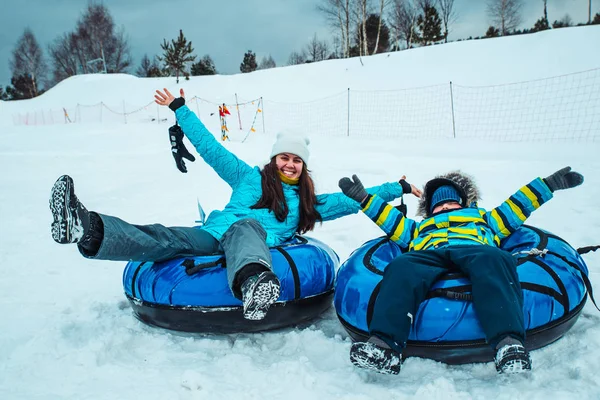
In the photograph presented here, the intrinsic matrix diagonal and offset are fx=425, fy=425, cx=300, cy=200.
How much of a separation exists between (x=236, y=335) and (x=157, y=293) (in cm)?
48

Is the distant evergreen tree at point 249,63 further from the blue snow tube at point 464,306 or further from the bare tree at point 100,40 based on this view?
the blue snow tube at point 464,306

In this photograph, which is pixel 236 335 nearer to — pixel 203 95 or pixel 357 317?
pixel 357 317

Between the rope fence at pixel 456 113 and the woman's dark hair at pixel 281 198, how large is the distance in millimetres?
8208

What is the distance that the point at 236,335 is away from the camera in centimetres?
232

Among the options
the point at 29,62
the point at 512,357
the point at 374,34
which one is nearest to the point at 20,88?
the point at 29,62

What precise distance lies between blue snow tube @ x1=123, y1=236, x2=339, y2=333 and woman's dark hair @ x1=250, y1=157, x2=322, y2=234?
0.38 metres

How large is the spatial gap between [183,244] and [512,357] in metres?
1.66

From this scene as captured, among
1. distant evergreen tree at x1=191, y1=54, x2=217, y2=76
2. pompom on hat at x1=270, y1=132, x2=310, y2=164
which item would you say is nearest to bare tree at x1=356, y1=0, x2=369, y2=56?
distant evergreen tree at x1=191, y1=54, x2=217, y2=76

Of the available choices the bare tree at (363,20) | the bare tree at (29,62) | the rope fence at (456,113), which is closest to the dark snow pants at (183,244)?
the rope fence at (456,113)

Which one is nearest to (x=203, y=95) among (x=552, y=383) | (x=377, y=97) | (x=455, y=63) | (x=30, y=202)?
(x=377, y=97)

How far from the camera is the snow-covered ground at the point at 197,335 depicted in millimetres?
1747

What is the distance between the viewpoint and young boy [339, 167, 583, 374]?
1679 millimetres

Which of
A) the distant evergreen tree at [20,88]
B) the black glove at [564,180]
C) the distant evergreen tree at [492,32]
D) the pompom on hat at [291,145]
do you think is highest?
the distant evergreen tree at [492,32]

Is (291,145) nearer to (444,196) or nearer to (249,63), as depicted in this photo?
(444,196)
